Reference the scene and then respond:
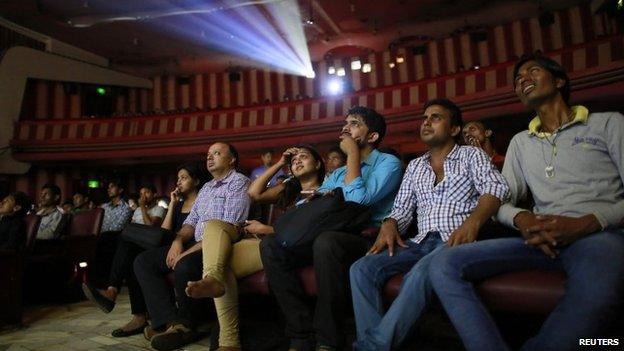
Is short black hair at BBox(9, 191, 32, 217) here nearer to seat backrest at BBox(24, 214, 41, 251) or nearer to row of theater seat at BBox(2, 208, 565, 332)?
seat backrest at BBox(24, 214, 41, 251)

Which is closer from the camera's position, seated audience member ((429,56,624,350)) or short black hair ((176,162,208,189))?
seated audience member ((429,56,624,350))

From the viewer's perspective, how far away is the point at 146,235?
233cm

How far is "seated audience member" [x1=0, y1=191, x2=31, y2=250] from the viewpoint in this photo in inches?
114

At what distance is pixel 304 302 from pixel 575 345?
3.16 ft

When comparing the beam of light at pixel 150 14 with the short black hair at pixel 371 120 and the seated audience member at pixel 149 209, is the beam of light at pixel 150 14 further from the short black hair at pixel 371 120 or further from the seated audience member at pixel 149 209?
the short black hair at pixel 371 120

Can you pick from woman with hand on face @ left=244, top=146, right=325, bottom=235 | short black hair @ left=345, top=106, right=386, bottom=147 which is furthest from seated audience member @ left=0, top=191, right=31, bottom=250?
short black hair @ left=345, top=106, right=386, bottom=147

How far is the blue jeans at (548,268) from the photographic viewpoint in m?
1.06

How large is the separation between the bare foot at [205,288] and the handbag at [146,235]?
2.35 ft

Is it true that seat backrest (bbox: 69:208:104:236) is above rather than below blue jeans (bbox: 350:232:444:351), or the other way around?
above

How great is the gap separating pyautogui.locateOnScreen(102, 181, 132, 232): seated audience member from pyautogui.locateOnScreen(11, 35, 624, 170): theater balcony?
162 inches

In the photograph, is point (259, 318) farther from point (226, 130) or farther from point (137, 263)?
point (226, 130)

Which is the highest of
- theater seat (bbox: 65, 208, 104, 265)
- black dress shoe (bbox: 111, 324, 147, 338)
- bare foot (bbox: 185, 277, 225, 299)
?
theater seat (bbox: 65, 208, 104, 265)

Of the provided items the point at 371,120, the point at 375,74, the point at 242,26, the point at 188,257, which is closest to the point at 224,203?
the point at 188,257

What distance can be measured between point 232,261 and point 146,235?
2.30 ft
